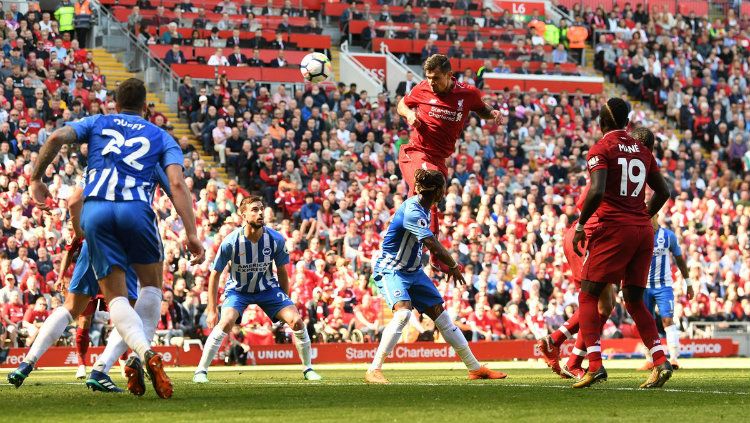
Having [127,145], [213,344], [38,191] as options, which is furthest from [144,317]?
[213,344]

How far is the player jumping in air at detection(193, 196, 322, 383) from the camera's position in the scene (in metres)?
14.4

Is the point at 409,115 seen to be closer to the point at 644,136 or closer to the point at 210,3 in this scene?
the point at 644,136

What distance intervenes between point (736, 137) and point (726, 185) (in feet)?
9.17

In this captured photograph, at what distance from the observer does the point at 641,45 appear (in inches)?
1599

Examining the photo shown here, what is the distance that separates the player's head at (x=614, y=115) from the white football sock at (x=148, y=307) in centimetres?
424

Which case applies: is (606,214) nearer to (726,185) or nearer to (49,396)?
(49,396)

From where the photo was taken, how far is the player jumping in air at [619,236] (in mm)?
11445

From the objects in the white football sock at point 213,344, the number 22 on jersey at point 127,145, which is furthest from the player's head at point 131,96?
the white football sock at point 213,344

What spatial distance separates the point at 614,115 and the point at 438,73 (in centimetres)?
305

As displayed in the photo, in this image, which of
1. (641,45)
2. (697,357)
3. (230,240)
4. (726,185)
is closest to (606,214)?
(230,240)

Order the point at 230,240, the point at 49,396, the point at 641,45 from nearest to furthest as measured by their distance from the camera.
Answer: the point at 49,396 → the point at 230,240 → the point at 641,45

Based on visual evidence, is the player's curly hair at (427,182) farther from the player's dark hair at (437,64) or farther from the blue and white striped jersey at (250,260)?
the blue and white striped jersey at (250,260)

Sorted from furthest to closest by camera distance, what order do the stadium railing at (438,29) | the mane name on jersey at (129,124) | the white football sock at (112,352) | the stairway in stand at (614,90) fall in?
the stairway in stand at (614,90)
the stadium railing at (438,29)
the white football sock at (112,352)
the mane name on jersey at (129,124)

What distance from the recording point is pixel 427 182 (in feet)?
41.8
